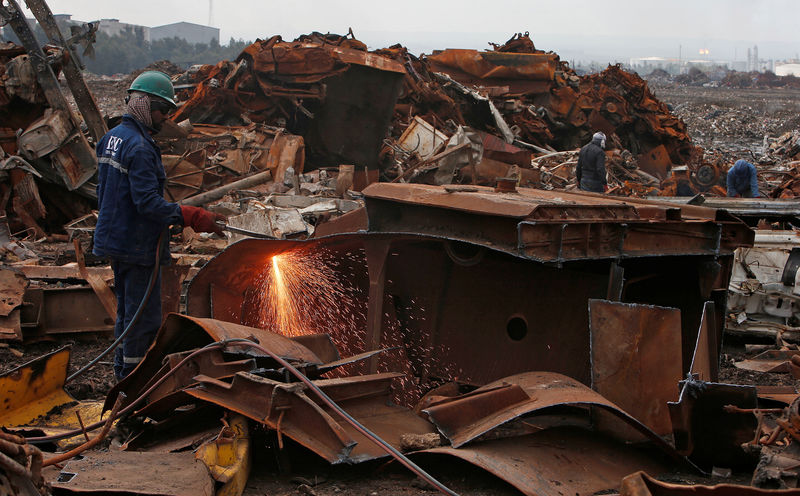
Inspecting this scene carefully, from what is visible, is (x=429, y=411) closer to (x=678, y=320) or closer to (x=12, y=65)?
(x=678, y=320)

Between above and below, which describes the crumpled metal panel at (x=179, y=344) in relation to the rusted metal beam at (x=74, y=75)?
below

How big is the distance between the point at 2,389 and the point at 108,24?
6496 centimetres

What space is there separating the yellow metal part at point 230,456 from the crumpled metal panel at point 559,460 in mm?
750

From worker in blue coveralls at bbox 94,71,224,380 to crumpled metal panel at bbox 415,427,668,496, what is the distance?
1994 mm

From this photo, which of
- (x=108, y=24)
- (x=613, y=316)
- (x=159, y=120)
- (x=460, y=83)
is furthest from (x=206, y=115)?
(x=108, y=24)

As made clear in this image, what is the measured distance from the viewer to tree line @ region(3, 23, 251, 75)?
45375mm

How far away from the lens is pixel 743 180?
1010cm

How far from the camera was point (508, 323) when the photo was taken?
177 inches

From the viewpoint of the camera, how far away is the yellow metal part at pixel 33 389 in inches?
148

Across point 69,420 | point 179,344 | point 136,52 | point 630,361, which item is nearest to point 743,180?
point 630,361

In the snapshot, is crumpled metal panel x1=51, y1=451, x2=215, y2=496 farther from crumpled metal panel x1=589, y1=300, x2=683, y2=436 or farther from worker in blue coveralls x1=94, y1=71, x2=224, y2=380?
crumpled metal panel x1=589, y1=300, x2=683, y2=436

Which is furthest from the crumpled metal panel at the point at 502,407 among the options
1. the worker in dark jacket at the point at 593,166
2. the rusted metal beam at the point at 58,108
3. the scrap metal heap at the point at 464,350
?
the worker in dark jacket at the point at 593,166

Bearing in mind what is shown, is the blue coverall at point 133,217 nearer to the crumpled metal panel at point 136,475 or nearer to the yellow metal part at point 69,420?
the yellow metal part at point 69,420

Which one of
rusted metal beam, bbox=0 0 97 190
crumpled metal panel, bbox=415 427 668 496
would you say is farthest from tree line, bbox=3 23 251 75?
crumpled metal panel, bbox=415 427 668 496
